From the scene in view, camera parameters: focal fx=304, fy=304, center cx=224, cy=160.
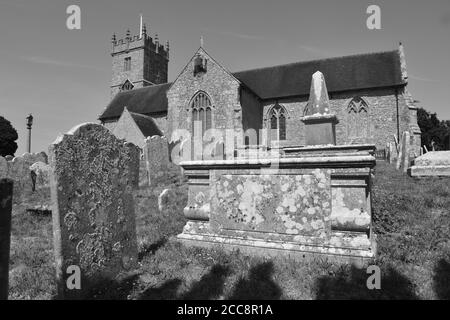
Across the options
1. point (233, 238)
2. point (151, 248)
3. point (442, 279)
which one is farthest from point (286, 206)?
point (151, 248)

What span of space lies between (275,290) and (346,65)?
83.4 feet

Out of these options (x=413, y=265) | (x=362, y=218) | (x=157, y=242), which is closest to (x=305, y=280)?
(x=362, y=218)

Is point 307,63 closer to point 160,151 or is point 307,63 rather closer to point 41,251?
point 160,151

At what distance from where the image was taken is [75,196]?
3.49 m

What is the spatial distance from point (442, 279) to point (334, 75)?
23623 mm

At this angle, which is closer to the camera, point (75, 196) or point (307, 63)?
point (75, 196)

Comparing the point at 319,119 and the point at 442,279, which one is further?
the point at 319,119

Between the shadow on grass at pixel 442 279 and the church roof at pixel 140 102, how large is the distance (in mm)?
24567

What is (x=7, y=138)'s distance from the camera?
44.1 meters

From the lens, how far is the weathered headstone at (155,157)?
12.1 m

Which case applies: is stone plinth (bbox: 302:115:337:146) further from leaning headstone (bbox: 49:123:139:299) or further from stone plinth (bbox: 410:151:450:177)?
leaning headstone (bbox: 49:123:139:299)

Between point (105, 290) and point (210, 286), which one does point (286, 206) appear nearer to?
point (210, 286)
